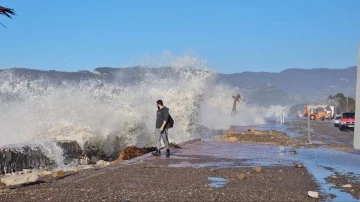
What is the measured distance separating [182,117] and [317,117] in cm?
6555

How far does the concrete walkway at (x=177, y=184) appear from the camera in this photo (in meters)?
9.73

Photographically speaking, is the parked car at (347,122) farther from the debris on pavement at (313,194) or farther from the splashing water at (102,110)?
the debris on pavement at (313,194)

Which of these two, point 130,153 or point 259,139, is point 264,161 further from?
point 259,139

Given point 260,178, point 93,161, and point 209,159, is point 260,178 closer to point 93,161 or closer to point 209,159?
point 209,159

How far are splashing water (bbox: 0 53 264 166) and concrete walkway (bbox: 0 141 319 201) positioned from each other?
6889 millimetres

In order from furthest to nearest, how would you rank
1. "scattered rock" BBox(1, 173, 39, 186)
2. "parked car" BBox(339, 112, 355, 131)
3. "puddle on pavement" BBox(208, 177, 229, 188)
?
"parked car" BBox(339, 112, 355, 131) < "puddle on pavement" BBox(208, 177, 229, 188) < "scattered rock" BBox(1, 173, 39, 186)

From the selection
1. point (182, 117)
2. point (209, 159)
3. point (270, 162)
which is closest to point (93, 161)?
point (209, 159)

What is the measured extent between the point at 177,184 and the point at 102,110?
2020 cm

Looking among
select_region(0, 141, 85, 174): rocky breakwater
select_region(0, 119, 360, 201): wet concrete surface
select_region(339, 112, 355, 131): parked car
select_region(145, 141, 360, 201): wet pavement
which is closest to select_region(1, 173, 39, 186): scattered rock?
select_region(0, 119, 360, 201): wet concrete surface

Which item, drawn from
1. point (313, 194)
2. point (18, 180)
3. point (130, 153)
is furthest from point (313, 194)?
point (130, 153)

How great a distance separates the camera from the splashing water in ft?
86.9

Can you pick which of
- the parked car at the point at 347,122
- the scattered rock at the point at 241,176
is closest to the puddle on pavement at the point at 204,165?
the scattered rock at the point at 241,176

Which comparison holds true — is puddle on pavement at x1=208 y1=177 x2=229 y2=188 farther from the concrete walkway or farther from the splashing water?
the splashing water

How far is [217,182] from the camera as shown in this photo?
11914 millimetres
